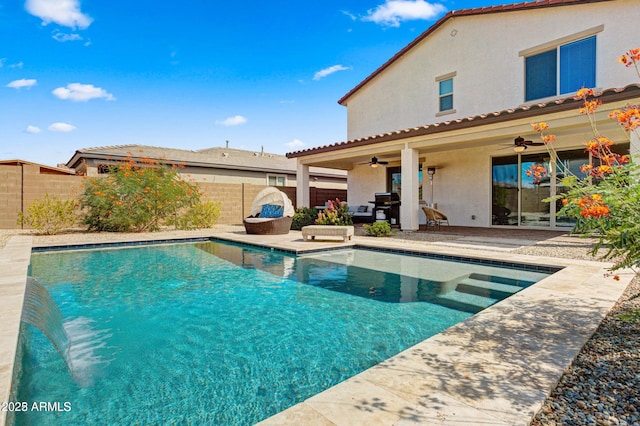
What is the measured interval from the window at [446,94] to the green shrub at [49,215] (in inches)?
553

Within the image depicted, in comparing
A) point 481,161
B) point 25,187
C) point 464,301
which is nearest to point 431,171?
point 481,161

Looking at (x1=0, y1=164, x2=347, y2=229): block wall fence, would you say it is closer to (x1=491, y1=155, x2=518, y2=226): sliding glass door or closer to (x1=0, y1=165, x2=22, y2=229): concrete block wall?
(x1=0, y1=165, x2=22, y2=229): concrete block wall

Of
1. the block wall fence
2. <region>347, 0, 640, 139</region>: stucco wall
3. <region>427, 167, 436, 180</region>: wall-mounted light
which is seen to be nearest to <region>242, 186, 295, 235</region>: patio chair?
<region>427, 167, 436, 180</region>: wall-mounted light

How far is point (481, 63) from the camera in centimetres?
1270

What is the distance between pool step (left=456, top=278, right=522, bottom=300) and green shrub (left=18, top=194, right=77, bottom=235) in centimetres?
1230

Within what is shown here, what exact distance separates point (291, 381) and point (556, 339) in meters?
2.15

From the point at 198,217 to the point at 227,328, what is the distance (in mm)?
10868

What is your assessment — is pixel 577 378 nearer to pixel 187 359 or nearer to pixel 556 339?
pixel 556 339

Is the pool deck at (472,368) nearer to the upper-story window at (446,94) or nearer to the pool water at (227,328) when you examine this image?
the pool water at (227,328)

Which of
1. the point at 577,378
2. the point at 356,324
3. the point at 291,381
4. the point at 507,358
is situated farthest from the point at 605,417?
the point at 356,324

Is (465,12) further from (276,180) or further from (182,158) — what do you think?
(182,158)

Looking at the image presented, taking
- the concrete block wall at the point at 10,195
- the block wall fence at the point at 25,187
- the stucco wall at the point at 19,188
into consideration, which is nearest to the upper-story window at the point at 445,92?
the block wall fence at the point at 25,187

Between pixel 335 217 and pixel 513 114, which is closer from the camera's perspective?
pixel 513 114

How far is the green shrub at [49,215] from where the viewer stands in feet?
35.9
